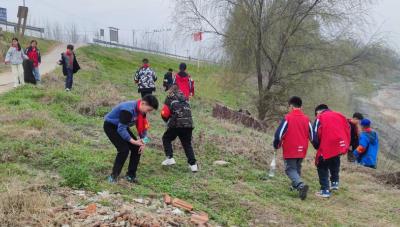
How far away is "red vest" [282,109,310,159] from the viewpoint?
26.9 feet

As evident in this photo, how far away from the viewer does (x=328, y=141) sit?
27.7ft

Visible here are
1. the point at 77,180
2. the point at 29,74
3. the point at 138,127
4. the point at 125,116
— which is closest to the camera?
the point at 77,180

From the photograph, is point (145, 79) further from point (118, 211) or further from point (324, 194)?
point (118, 211)

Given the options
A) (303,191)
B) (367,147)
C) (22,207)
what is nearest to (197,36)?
(367,147)

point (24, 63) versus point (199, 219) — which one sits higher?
point (24, 63)

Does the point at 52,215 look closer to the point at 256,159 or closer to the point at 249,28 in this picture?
the point at 256,159

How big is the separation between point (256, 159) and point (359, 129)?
295cm

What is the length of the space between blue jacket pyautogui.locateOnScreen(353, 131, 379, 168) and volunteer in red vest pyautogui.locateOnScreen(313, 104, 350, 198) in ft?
9.07

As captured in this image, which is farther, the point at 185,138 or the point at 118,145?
the point at 185,138

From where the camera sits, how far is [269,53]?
20766mm

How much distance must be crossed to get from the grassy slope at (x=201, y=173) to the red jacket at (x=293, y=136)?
2.62 feet

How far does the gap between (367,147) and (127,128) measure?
664 centimetres

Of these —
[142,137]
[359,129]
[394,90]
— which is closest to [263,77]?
[359,129]

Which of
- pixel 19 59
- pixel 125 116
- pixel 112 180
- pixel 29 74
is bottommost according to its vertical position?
pixel 112 180
